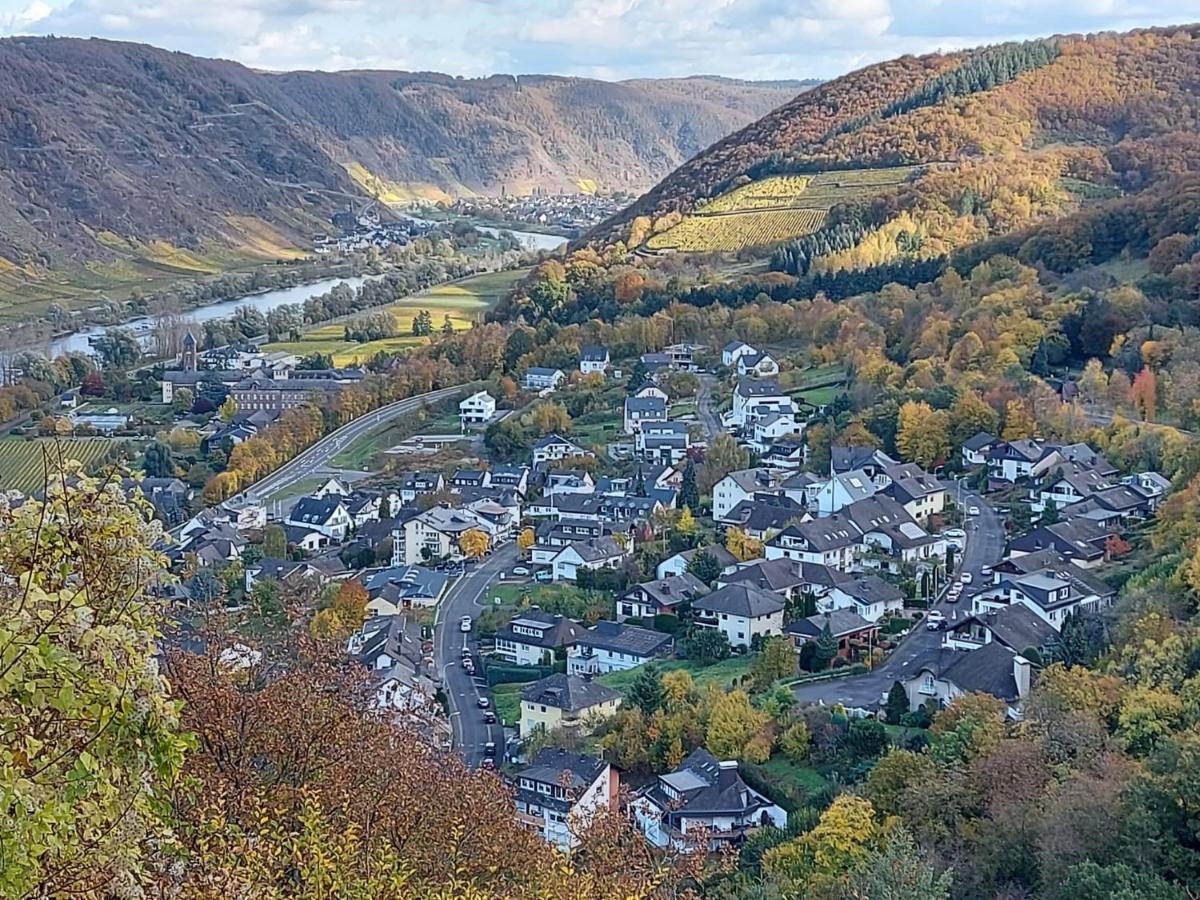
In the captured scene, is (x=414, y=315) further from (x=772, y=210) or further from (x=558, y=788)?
(x=558, y=788)

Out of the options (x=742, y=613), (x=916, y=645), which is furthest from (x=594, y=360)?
(x=916, y=645)

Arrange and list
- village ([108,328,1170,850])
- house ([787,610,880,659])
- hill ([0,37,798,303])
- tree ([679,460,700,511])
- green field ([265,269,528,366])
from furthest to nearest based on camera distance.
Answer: hill ([0,37,798,303]) → green field ([265,269,528,366]) → tree ([679,460,700,511]) → house ([787,610,880,659]) → village ([108,328,1170,850])

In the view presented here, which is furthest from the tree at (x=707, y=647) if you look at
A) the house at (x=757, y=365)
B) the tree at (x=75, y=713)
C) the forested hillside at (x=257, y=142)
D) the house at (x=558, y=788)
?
the forested hillside at (x=257, y=142)

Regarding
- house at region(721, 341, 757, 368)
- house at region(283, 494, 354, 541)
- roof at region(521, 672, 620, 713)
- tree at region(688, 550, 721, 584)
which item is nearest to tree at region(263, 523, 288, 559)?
house at region(283, 494, 354, 541)

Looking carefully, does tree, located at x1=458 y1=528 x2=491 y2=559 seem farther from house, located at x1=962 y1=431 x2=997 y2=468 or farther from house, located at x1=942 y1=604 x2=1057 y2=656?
house, located at x1=942 y1=604 x2=1057 y2=656

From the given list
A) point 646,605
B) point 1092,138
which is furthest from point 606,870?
point 1092,138

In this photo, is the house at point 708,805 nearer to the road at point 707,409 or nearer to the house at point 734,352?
the road at point 707,409

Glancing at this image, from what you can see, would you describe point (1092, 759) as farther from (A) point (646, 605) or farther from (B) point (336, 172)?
(B) point (336, 172)
